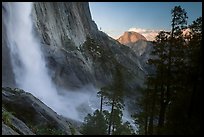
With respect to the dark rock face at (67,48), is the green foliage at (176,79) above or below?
below

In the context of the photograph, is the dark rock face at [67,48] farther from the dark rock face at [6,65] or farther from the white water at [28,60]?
the dark rock face at [6,65]

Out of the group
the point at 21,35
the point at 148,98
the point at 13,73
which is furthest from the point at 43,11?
the point at 148,98

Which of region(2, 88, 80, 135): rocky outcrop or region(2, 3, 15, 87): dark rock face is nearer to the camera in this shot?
region(2, 88, 80, 135): rocky outcrop

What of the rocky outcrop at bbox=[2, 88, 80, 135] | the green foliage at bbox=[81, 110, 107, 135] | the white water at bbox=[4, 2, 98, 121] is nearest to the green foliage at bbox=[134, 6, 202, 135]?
the green foliage at bbox=[81, 110, 107, 135]

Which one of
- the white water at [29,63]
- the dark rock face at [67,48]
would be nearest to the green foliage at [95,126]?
the white water at [29,63]

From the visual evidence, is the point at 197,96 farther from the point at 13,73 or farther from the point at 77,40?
the point at 77,40

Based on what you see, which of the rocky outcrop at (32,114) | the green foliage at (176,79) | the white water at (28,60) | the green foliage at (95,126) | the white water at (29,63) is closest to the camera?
the green foliage at (176,79)

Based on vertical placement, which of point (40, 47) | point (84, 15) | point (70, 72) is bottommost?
point (70, 72)

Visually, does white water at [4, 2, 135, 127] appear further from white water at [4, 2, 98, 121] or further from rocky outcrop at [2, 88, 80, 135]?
rocky outcrop at [2, 88, 80, 135]

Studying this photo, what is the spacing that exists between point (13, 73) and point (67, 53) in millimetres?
13162

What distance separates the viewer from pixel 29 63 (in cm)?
4997

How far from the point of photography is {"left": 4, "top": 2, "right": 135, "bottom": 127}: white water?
44594mm

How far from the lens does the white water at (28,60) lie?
45094 mm

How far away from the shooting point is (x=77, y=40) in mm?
64062
